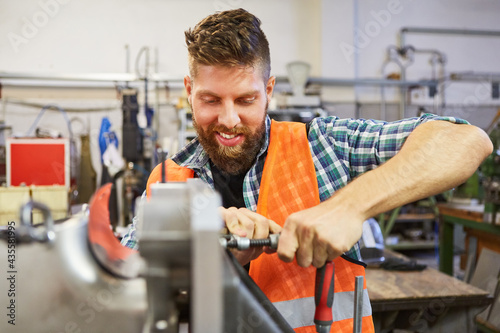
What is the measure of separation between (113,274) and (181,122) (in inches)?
137

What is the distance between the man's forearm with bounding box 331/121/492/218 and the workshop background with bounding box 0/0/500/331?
311 centimetres

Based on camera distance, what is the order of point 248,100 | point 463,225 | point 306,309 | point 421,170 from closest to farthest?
point 421,170
point 306,309
point 248,100
point 463,225

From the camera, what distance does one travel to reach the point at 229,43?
98 cm

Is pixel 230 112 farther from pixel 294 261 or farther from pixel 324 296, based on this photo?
pixel 324 296

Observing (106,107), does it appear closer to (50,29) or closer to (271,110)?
(50,29)

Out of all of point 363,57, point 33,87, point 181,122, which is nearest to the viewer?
point 181,122

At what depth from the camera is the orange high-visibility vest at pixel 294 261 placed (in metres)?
0.90

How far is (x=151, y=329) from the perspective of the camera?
0.48 meters

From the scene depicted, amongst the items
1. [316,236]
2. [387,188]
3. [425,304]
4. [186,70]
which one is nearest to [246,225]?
[316,236]

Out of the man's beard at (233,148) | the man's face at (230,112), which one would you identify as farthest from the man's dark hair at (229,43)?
the man's beard at (233,148)

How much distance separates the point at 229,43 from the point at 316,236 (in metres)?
0.55

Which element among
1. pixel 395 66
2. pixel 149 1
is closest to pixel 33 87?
pixel 149 1

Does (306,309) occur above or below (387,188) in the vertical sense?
below

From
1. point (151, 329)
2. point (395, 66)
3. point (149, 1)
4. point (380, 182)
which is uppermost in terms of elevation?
point (149, 1)
